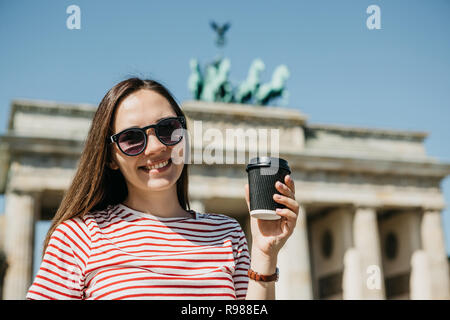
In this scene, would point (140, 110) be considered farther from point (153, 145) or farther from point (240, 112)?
point (240, 112)

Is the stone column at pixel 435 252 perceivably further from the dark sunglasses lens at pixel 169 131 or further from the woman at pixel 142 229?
the dark sunglasses lens at pixel 169 131

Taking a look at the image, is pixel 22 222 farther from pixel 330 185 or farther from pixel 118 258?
pixel 118 258

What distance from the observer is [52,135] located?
78.3ft

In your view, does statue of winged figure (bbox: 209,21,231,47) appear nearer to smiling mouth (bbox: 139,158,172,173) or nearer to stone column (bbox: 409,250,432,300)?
stone column (bbox: 409,250,432,300)

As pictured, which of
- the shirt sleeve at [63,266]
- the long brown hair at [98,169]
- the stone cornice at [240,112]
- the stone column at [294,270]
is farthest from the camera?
the stone cornice at [240,112]

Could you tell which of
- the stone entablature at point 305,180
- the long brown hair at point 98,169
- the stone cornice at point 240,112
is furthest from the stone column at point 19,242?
the long brown hair at point 98,169

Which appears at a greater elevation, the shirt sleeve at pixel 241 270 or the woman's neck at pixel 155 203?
the woman's neck at pixel 155 203

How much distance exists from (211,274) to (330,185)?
25.3 m

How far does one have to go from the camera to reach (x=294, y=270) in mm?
25297

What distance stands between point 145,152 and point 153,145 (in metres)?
0.05

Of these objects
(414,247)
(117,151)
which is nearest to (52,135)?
(414,247)

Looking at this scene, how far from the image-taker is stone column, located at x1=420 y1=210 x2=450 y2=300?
27547 millimetres

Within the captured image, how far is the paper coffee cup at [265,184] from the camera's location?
94.5 inches
